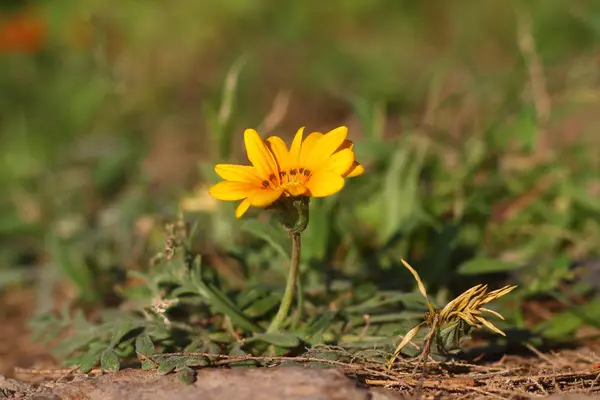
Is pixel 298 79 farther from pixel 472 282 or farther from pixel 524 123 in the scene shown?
pixel 472 282

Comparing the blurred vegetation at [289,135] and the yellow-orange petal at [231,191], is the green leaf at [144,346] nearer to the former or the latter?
the blurred vegetation at [289,135]

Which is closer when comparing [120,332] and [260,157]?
[260,157]

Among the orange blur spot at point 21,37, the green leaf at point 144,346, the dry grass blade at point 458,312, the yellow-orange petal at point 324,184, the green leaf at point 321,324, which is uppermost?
the orange blur spot at point 21,37

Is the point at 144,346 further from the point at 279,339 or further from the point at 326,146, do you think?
the point at 326,146

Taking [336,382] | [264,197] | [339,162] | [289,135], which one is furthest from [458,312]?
[289,135]

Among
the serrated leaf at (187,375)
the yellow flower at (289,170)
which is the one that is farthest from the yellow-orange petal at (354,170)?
the serrated leaf at (187,375)

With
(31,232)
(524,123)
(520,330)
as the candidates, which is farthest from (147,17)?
(520,330)

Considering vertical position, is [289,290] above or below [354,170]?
below
